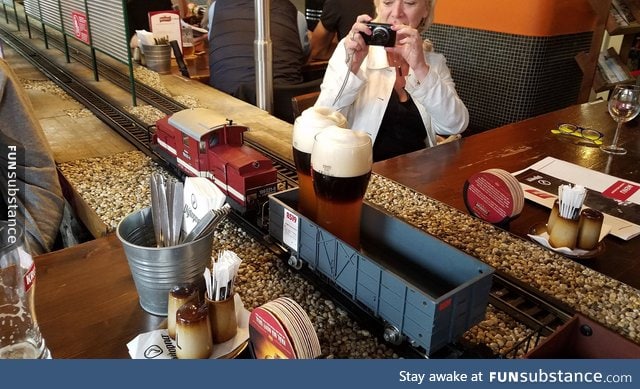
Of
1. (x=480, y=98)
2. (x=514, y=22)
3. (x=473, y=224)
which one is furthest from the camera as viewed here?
(x=480, y=98)

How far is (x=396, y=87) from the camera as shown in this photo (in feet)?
7.43

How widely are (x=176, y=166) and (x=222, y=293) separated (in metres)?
0.81

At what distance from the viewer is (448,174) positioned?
1675 mm

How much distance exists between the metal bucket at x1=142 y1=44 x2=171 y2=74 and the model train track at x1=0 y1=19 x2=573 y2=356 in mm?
209

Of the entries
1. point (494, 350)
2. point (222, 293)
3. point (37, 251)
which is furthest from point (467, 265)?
point (37, 251)

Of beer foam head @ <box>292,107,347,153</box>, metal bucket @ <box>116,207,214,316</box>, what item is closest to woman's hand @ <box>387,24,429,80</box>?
beer foam head @ <box>292,107,347,153</box>

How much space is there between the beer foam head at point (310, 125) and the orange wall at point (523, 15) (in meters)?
2.99

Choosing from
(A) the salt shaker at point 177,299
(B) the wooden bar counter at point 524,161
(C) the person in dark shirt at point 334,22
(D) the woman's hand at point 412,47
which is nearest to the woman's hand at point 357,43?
(D) the woman's hand at point 412,47

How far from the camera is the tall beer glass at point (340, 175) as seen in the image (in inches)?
35.5
